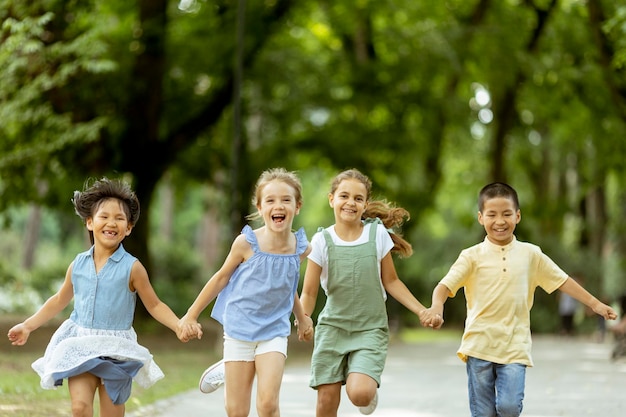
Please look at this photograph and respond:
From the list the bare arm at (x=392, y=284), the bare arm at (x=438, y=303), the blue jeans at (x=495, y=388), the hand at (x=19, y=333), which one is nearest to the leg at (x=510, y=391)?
the blue jeans at (x=495, y=388)

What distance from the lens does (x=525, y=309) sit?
23.5ft

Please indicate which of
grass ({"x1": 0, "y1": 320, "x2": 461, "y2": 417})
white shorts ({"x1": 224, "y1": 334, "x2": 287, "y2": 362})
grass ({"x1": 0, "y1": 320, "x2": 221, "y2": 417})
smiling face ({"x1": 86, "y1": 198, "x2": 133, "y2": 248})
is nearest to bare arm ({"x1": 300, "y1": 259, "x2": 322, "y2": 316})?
white shorts ({"x1": 224, "y1": 334, "x2": 287, "y2": 362})

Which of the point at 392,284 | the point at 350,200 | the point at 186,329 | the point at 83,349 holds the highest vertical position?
the point at 350,200

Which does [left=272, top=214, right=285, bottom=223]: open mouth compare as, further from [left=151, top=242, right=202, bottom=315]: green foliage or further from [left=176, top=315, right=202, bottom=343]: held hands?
[left=151, top=242, right=202, bottom=315]: green foliage

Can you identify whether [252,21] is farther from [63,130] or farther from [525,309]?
[525,309]

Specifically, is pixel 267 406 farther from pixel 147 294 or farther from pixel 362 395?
pixel 147 294

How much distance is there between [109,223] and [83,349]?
2.59 ft

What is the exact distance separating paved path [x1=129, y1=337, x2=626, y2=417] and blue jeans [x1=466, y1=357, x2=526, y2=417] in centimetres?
305

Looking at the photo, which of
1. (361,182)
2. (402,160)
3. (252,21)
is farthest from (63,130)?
(361,182)

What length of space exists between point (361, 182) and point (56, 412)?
4.01 meters

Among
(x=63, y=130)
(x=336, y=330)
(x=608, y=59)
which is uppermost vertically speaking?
(x=608, y=59)

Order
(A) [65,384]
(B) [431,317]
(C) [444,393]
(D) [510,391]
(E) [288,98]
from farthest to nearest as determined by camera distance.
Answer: (E) [288,98]
(A) [65,384]
(C) [444,393]
(B) [431,317]
(D) [510,391]

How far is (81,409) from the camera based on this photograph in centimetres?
627

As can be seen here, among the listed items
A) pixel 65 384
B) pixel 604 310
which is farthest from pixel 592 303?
pixel 65 384
